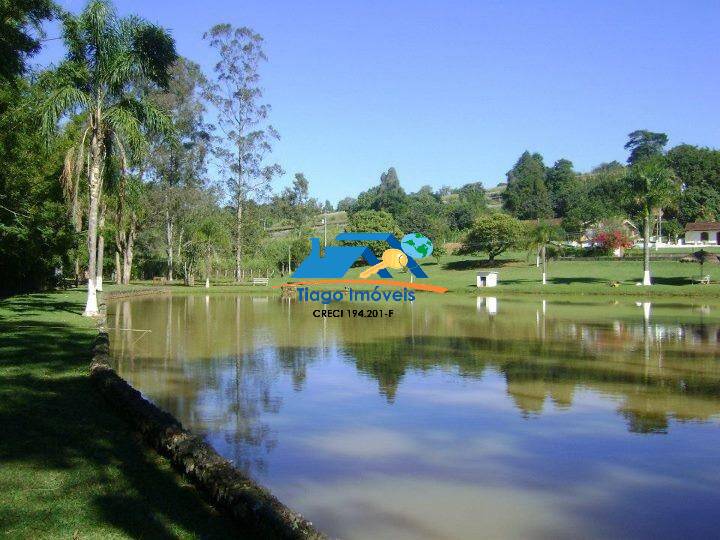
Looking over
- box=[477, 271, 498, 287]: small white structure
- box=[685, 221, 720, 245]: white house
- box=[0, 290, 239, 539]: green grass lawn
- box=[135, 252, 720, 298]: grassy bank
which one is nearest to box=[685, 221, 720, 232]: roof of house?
box=[685, 221, 720, 245]: white house

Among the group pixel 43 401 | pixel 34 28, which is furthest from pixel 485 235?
pixel 43 401

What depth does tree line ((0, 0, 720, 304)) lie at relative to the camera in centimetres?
2002

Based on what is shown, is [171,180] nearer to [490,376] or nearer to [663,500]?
[490,376]

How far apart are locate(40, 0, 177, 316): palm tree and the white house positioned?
6157 centimetres

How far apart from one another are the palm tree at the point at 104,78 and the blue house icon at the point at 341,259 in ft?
82.2

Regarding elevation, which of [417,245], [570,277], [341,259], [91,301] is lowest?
[91,301]

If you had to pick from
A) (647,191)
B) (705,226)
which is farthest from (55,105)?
(705,226)

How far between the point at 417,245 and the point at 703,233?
29.4 meters

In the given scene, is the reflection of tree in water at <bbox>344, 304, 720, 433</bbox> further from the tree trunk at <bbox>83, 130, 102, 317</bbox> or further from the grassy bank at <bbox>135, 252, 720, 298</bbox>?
the grassy bank at <bbox>135, 252, 720, 298</bbox>

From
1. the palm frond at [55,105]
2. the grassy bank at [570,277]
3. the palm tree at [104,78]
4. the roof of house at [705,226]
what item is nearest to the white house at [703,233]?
the roof of house at [705,226]

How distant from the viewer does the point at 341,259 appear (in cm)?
5653

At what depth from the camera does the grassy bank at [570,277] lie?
3753cm

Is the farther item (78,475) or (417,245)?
(417,245)

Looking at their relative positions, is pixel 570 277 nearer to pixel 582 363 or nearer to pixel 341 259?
pixel 341 259
